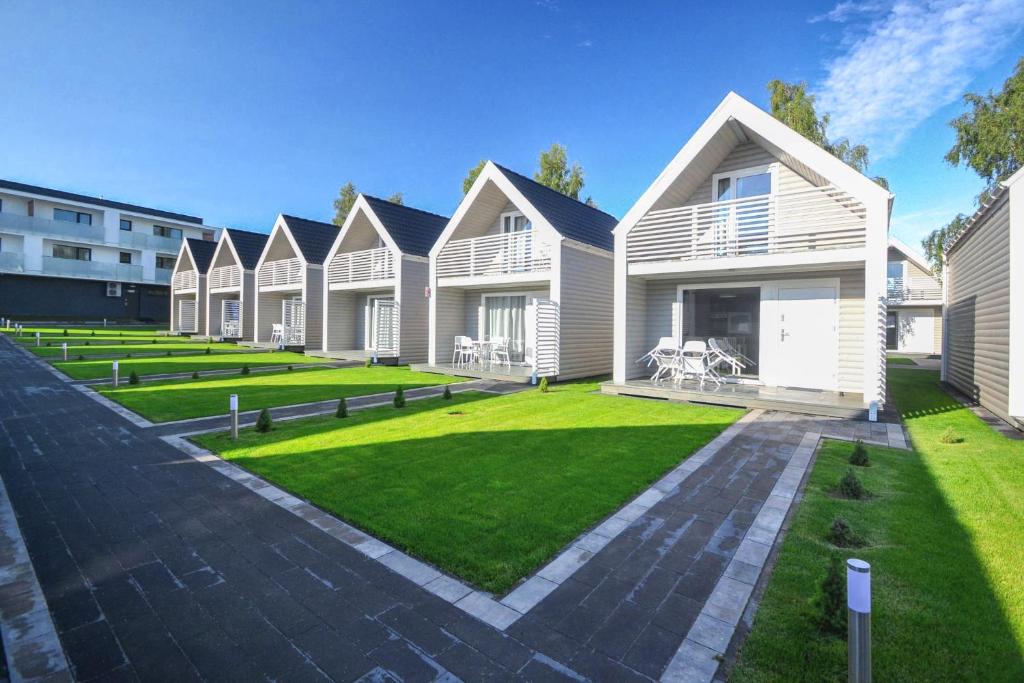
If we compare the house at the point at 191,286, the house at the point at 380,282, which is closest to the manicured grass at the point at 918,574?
the house at the point at 380,282

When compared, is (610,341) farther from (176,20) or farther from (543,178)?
(543,178)

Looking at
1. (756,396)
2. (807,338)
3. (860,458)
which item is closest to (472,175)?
(807,338)

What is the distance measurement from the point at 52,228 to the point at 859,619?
5602cm

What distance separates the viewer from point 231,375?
48.4 feet

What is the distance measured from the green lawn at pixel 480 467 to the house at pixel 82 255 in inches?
1849

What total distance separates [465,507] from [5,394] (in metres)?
12.5

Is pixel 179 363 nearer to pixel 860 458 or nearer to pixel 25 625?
pixel 25 625

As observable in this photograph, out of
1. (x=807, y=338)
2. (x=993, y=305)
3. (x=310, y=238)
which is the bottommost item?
(x=807, y=338)

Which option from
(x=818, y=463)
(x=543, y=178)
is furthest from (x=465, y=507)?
(x=543, y=178)

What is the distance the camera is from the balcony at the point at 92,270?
127 feet

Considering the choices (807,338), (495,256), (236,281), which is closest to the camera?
(807,338)

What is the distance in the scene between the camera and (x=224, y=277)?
29.3 metres

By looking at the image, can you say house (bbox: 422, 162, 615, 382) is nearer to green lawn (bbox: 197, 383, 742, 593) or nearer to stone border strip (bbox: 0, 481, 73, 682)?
green lawn (bbox: 197, 383, 742, 593)

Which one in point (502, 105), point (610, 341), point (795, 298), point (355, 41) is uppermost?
point (502, 105)
